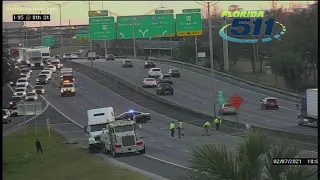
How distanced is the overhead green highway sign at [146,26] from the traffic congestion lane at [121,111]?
790 centimetres

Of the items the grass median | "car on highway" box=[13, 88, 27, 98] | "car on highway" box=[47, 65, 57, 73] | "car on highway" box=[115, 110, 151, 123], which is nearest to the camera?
the grass median

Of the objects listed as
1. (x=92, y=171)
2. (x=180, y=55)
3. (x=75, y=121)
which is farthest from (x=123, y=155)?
(x=180, y=55)

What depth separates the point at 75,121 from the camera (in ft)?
170

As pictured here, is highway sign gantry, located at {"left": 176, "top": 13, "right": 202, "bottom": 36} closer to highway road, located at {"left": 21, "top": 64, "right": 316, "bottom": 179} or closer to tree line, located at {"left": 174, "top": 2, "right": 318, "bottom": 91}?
highway road, located at {"left": 21, "top": 64, "right": 316, "bottom": 179}

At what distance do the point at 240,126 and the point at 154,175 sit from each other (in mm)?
19700

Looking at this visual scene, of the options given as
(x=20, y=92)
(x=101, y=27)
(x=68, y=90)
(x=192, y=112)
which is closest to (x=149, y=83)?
(x=68, y=90)

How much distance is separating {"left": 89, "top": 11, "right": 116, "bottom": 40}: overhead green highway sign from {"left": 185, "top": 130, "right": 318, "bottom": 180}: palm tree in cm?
5504

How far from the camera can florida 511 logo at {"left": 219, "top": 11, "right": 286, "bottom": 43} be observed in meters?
64.2

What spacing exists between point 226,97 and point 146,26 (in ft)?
41.3

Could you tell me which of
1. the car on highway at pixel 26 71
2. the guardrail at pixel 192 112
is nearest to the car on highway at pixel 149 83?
the guardrail at pixel 192 112

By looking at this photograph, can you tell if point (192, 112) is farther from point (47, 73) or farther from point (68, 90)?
point (47, 73)

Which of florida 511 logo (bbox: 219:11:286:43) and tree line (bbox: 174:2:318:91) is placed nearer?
florida 511 logo (bbox: 219:11:286:43)

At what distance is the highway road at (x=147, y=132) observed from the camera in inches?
1040

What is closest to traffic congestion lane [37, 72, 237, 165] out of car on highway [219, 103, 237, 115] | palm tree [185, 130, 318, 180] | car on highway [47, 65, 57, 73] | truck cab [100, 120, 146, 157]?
truck cab [100, 120, 146, 157]
